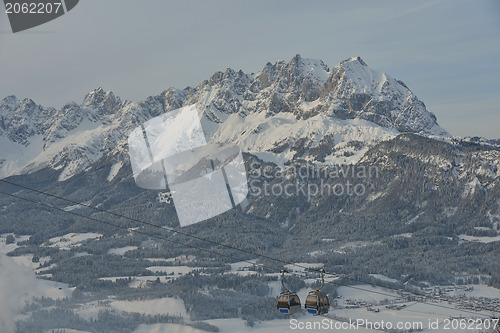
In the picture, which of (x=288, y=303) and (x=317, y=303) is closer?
(x=288, y=303)

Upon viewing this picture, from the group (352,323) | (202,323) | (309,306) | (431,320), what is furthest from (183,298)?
(309,306)

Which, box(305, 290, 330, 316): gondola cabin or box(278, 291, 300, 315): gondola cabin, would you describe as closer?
box(278, 291, 300, 315): gondola cabin

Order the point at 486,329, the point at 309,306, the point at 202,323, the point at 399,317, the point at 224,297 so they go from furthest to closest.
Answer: the point at 224,297 → the point at 399,317 → the point at 202,323 → the point at 486,329 → the point at 309,306

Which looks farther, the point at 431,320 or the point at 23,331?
the point at 431,320

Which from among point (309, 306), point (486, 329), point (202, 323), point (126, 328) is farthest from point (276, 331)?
point (309, 306)

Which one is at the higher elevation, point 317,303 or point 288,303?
point 288,303

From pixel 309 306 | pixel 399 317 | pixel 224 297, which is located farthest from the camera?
pixel 224 297

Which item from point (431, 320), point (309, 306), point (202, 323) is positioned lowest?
point (431, 320)

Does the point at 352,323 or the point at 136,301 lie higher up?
the point at 136,301

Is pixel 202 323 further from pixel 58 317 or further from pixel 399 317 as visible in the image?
pixel 399 317

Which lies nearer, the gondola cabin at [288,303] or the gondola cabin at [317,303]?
the gondola cabin at [288,303]
